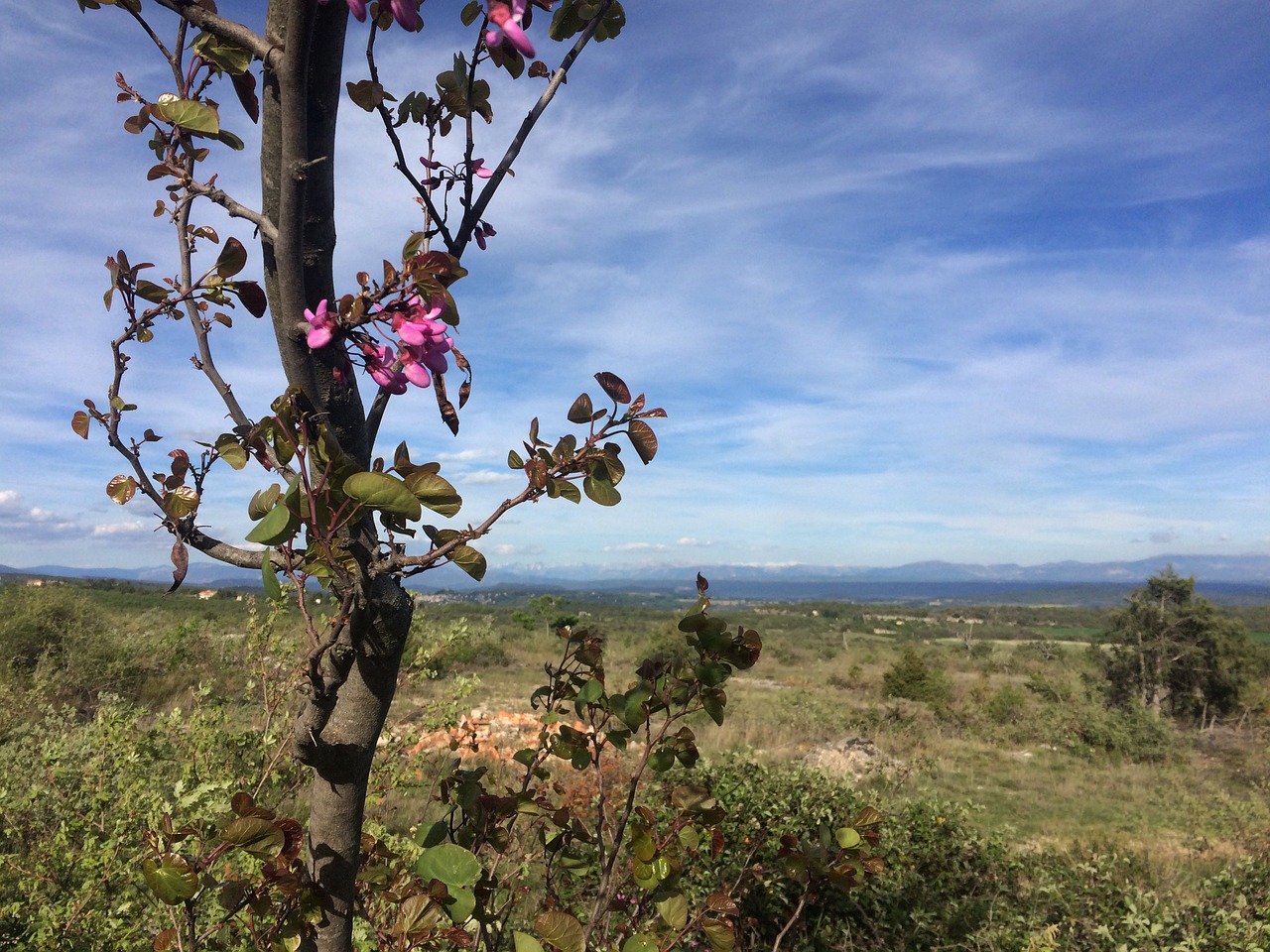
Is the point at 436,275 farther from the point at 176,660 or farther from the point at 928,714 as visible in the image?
the point at 928,714

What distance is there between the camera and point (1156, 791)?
32.2 feet

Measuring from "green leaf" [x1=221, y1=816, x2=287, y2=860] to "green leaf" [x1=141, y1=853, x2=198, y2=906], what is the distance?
0.07 metres

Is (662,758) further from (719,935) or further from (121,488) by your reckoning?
(121,488)

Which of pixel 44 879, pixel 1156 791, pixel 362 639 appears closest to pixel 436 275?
pixel 362 639

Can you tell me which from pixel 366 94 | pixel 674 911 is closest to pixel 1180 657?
pixel 674 911

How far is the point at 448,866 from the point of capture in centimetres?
96

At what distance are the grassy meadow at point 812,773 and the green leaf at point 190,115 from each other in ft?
3.50

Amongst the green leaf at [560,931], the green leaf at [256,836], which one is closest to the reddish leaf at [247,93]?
the green leaf at [256,836]

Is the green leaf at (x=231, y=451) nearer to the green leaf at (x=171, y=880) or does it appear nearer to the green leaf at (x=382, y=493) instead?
the green leaf at (x=382, y=493)

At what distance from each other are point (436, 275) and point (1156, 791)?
1289 centimetres

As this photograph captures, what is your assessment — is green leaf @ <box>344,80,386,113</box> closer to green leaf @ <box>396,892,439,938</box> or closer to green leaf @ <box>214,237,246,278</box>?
green leaf @ <box>214,237,246,278</box>

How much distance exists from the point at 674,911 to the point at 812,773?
3.20 meters

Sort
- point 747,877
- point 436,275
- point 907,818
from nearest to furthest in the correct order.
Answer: point 436,275, point 747,877, point 907,818

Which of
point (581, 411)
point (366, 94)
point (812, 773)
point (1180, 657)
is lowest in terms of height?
point (1180, 657)
